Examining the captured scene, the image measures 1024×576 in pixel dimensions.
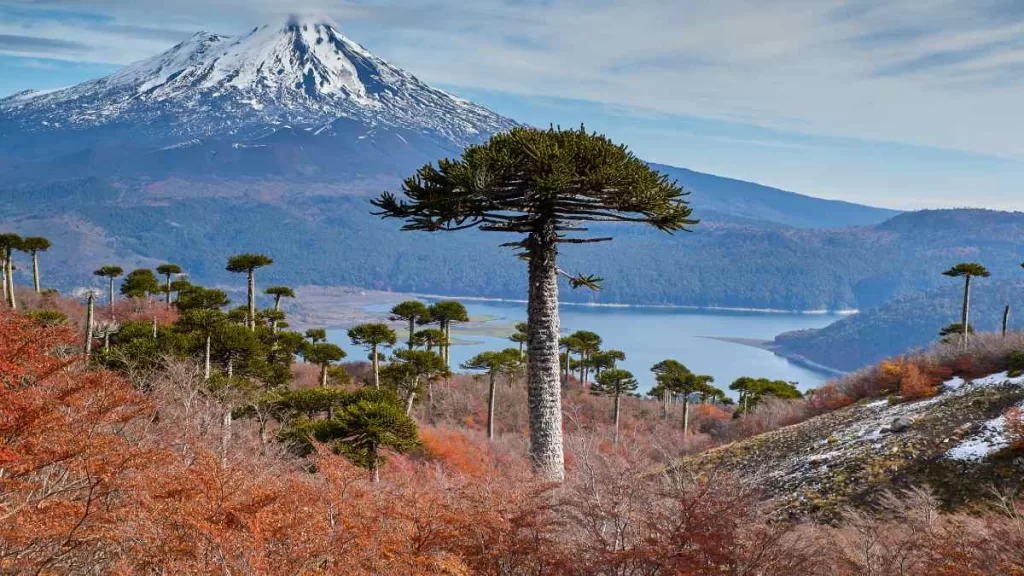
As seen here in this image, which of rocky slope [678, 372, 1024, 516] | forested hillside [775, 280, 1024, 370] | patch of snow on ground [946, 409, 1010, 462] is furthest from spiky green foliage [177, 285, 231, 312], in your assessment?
forested hillside [775, 280, 1024, 370]

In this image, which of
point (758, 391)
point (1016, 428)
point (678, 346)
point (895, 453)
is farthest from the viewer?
point (678, 346)

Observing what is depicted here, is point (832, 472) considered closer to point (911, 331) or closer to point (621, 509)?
point (621, 509)

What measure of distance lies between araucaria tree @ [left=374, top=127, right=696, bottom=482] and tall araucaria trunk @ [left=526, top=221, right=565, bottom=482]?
0.05ft

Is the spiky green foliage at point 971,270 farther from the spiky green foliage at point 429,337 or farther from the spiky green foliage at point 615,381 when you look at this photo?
the spiky green foliage at point 429,337

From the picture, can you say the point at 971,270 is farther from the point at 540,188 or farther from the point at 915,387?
the point at 540,188

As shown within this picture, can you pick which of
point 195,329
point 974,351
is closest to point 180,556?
point 195,329

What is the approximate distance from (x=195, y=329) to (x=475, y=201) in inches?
488

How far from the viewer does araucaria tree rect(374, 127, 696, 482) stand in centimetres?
1041

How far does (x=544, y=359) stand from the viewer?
10.9 m

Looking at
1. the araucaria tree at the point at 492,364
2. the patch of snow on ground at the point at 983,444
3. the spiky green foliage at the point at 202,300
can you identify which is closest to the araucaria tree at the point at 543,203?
the patch of snow on ground at the point at 983,444

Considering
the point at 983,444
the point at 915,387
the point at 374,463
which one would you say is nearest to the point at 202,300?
the point at 374,463

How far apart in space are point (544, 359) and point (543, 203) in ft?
7.45

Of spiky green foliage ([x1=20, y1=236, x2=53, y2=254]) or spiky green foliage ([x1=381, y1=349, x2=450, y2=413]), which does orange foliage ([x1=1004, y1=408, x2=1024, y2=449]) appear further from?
spiky green foliage ([x1=20, y1=236, x2=53, y2=254])

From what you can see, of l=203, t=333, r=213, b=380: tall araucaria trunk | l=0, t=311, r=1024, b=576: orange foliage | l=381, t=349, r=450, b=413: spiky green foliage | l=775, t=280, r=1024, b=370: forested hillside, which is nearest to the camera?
l=0, t=311, r=1024, b=576: orange foliage
